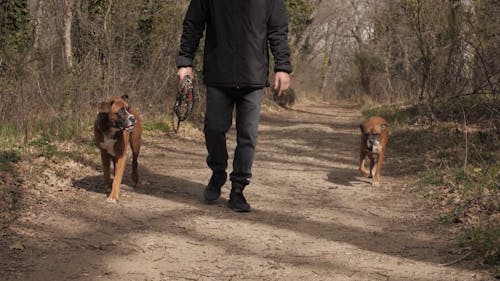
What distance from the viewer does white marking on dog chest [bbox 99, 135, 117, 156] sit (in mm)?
5793

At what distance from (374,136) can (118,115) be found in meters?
4.07

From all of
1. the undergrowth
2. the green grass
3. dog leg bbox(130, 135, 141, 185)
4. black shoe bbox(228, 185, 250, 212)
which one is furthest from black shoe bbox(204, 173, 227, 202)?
the green grass

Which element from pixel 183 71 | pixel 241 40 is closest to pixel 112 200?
pixel 183 71

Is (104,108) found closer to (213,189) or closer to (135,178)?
(135,178)

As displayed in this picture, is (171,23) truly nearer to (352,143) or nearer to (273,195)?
(352,143)

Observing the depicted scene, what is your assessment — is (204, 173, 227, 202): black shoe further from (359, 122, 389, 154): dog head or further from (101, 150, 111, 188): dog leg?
(359, 122, 389, 154): dog head

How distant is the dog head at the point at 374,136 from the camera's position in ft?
26.8

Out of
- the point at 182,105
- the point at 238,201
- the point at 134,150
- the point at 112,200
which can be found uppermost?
the point at 182,105

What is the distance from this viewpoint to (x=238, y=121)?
18.0 feet

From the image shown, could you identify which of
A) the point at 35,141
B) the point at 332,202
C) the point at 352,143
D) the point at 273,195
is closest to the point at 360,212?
the point at 332,202

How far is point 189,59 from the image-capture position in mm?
5469

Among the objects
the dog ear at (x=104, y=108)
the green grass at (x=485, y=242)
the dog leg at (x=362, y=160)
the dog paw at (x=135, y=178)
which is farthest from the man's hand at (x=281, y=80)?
the dog leg at (x=362, y=160)

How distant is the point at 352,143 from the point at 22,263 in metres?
10.0

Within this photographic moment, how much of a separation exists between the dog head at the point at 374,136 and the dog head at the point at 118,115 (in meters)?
3.86
